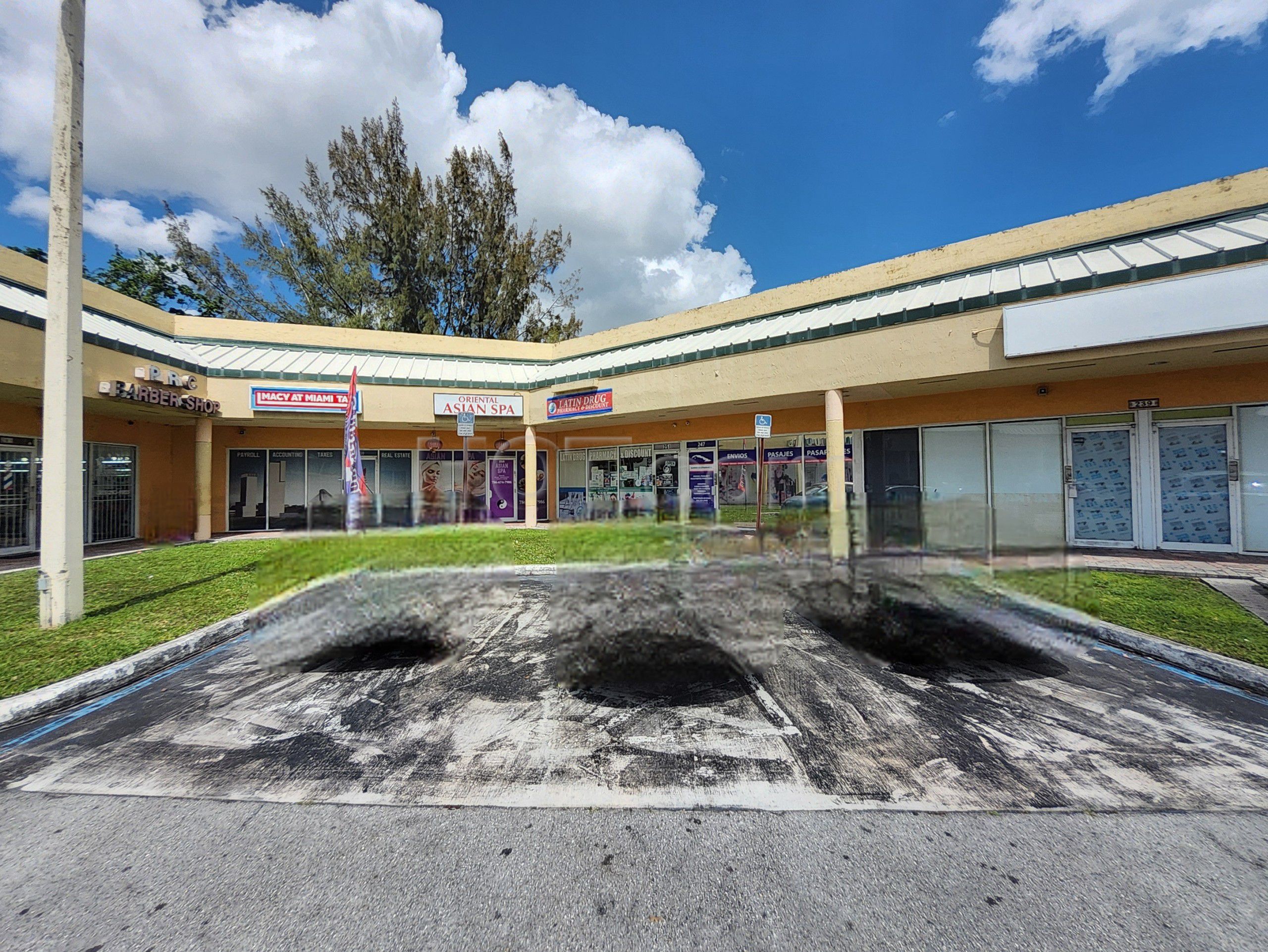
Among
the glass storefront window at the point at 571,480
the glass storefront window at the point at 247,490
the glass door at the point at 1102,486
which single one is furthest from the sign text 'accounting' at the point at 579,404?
the glass door at the point at 1102,486

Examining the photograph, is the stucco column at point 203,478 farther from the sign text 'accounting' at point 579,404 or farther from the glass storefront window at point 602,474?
the glass storefront window at point 602,474

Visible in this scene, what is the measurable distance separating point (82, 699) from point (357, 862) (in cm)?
382

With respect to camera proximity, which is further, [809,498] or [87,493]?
[809,498]

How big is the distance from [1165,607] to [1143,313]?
15.9 feet

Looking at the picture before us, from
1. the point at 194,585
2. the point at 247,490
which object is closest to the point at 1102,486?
the point at 194,585

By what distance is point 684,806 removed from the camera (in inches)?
115

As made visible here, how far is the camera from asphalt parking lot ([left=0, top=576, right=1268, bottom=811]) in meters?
3.05

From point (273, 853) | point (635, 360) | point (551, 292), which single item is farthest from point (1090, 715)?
point (551, 292)

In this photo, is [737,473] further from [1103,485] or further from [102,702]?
[102,702]

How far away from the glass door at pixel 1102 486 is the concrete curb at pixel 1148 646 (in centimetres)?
640

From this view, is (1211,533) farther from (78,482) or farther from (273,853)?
(78,482)

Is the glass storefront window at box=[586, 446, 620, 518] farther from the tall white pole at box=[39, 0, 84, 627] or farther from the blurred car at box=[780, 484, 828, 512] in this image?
the tall white pole at box=[39, 0, 84, 627]

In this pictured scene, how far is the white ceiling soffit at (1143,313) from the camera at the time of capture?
7.65 metres

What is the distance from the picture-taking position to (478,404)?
53.8ft
